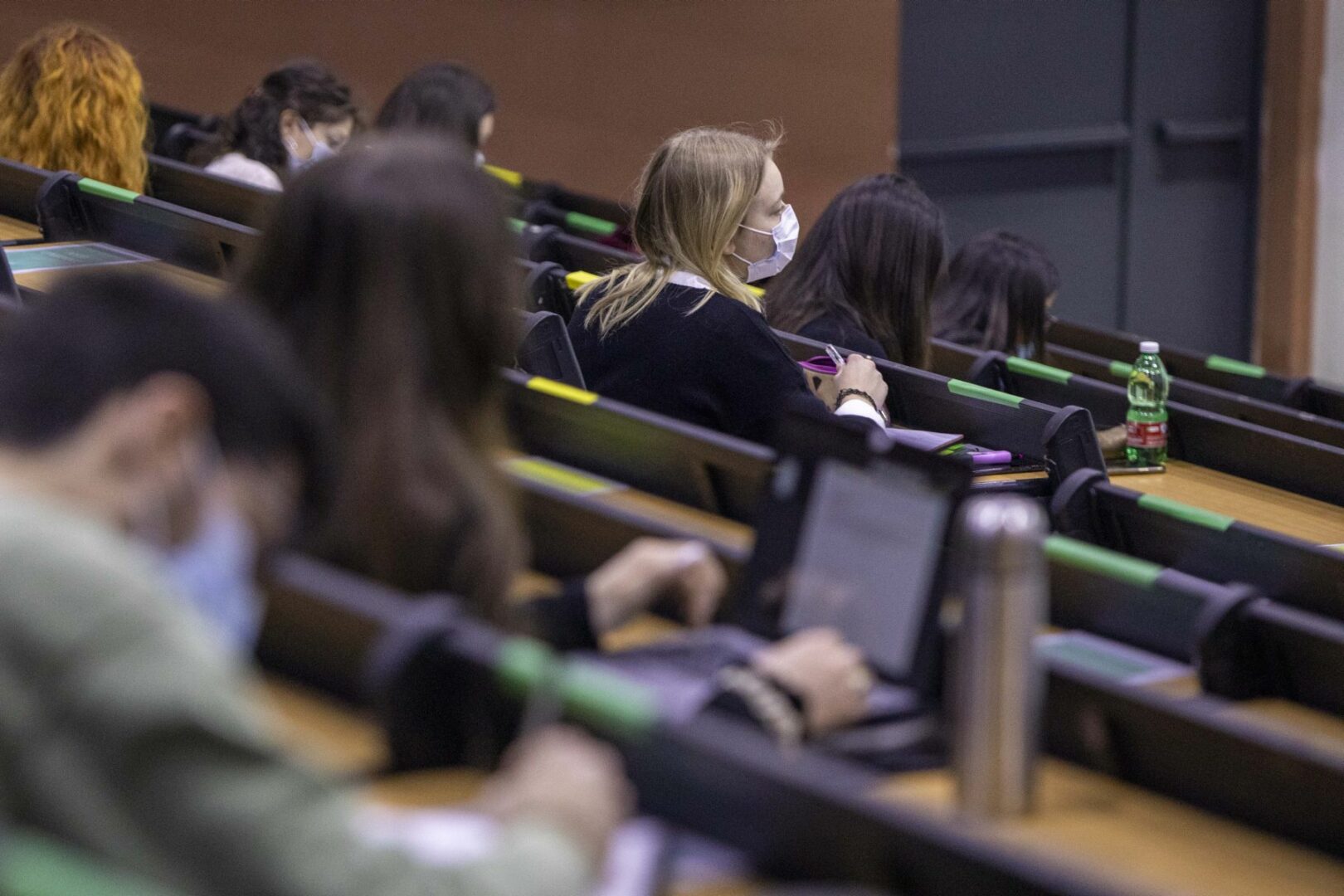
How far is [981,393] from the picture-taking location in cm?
313

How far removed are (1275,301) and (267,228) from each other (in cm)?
718

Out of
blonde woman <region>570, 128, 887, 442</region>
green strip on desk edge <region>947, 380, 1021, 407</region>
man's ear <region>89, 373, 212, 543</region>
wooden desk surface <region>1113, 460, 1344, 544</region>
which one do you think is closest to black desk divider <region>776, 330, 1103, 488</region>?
green strip on desk edge <region>947, 380, 1021, 407</region>

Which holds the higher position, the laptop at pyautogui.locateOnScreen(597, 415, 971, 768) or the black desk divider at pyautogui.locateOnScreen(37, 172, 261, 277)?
the black desk divider at pyautogui.locateOnScreen(37, 172, 261, 277)

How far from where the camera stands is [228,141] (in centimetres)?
432

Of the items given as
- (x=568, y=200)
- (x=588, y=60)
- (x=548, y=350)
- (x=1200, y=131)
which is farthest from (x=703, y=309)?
(x=1200, y=131)

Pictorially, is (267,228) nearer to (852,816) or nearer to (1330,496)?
(852,816)

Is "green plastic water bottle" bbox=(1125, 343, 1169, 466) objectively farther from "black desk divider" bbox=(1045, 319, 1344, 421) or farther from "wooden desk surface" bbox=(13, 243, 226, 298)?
"wooden desk surface" bbox=(13, 243, 226, 298)

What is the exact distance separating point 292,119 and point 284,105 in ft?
0.14

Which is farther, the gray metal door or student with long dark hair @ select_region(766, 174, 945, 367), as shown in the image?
the gray metal door

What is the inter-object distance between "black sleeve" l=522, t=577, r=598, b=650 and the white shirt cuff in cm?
132

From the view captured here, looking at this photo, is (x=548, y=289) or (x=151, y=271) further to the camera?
(x=548, y=289)

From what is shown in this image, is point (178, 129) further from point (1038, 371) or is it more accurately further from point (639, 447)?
point (639, 447)

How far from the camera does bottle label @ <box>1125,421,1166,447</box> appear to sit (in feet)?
11.0

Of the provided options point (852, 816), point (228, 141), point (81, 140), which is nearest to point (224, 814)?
point (852, 816)
